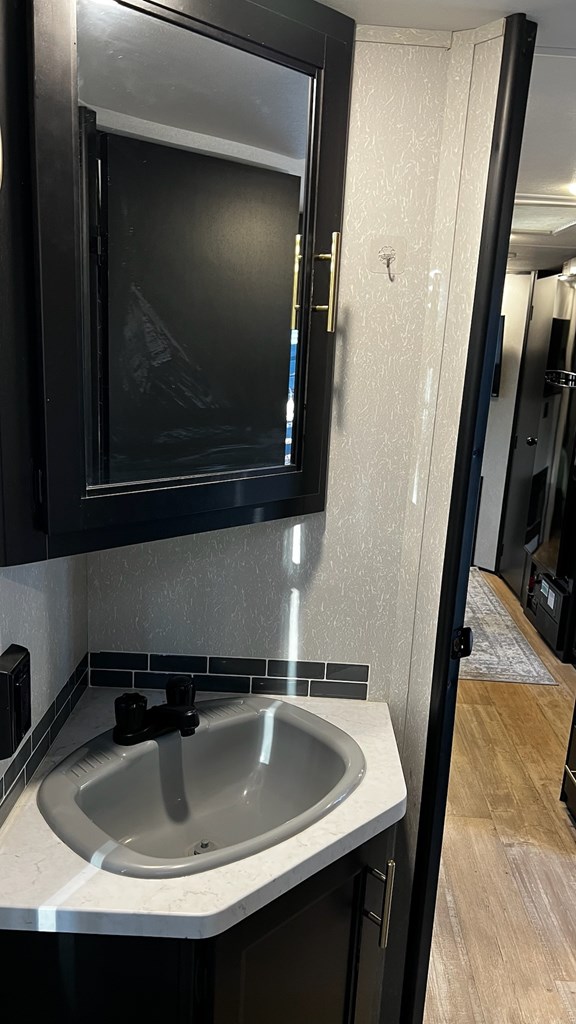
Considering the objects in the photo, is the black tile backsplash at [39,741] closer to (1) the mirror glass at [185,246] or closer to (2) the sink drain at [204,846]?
(2) the sink drain at [204,846]

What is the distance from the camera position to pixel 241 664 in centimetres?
163

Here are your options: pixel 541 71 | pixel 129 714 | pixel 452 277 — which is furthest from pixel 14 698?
pixel 541 71

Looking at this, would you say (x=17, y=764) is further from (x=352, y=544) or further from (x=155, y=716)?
(x=352, y=544)

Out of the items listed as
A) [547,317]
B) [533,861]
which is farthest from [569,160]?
[547,317]

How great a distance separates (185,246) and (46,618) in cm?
65

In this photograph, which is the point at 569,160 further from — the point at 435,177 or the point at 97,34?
the point at 97,34

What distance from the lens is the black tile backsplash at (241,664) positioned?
1633mm

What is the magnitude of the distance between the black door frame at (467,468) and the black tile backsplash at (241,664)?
353 mm

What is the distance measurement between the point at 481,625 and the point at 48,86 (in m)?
4.20

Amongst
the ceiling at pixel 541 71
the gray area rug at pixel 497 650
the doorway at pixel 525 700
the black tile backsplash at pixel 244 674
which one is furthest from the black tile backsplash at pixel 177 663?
the gray area rug at pixel 497 650

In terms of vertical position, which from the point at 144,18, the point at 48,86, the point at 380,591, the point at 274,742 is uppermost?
the point at 144,18

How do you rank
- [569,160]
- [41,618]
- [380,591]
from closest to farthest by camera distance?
1. [41,618]
2. [380,591]
3. [569,160]

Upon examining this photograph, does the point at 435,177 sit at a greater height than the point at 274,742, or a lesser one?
greater

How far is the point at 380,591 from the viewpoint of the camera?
1620mm
